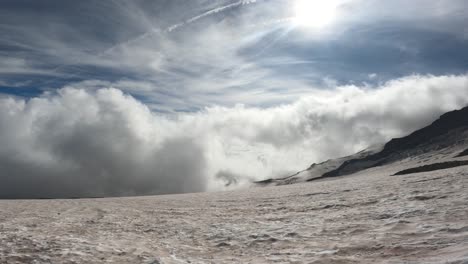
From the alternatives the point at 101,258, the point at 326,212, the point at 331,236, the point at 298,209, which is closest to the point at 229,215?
the point at 298,209

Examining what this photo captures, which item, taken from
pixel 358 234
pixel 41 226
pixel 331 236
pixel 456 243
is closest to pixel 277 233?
pixel 331 236

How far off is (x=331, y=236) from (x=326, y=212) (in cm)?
524

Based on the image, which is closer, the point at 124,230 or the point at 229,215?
the point at 124,230

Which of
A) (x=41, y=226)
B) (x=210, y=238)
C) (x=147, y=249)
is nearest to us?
(x=147, y=249)

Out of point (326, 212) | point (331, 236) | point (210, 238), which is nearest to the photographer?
point (331, 236)

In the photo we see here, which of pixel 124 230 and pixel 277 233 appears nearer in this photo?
pixel 277 233

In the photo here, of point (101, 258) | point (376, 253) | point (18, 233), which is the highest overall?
point (18, 233)

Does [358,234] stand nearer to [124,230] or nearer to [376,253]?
[376,253]

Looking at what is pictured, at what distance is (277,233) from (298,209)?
6.46 meters

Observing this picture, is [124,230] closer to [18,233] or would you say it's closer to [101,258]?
[18,233]

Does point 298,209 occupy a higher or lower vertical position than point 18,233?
lower

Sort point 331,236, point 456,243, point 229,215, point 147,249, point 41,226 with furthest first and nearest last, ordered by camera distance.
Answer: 1. point 229,215
2. point 41,226
3. point 331,236
4. point 147,249
5. point 456,243

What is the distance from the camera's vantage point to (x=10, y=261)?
27.3 ft

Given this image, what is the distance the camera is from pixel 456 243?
25.8 ft
